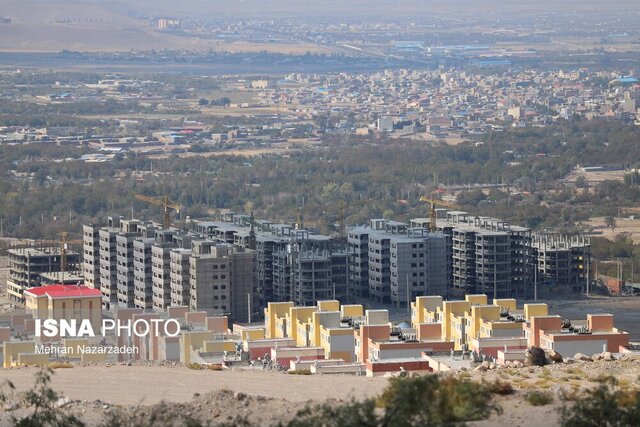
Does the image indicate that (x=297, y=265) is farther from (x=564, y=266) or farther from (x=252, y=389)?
(x=252, y=389)

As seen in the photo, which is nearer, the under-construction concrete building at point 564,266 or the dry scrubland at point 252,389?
the dry scrubland at point 252,389

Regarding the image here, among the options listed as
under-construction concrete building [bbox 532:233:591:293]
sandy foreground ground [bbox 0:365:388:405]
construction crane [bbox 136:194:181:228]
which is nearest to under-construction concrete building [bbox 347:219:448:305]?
under-construction concrete building [bbox 532:233:591:293]

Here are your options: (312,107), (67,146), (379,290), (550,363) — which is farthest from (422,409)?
(312,107)

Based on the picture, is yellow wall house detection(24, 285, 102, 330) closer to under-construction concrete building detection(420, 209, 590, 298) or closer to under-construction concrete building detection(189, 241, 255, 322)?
under-construction concrete building detection(189, 241, 255, 322)

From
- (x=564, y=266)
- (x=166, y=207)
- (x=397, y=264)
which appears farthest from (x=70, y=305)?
(x=166, y=207)

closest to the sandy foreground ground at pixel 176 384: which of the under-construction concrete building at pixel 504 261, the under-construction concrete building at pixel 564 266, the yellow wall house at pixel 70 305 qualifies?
the yellow wall house at pixel 70 305

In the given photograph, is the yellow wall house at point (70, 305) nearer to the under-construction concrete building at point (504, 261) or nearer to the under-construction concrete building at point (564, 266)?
the under-construction concrete building at point (504, 261)

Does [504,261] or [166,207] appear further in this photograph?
[166,207]
